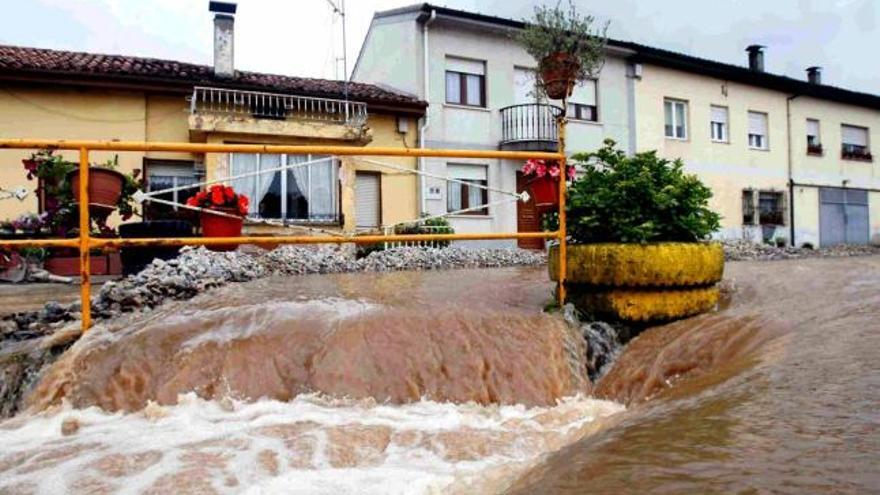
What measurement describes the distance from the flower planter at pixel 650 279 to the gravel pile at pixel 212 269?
3.30 meters

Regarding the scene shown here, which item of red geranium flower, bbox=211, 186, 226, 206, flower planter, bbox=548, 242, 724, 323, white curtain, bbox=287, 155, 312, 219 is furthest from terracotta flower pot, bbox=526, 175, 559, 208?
white curtain, bbox=287, 155, 312, 219

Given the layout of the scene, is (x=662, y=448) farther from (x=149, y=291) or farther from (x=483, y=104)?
(x=483, y=104)

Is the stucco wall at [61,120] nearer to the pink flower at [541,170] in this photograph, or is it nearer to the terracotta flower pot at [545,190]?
the pink flower at [541,170]

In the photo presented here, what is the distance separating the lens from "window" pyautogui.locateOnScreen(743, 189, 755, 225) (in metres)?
23.2

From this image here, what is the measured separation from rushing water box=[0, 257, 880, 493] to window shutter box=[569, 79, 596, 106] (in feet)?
52.6

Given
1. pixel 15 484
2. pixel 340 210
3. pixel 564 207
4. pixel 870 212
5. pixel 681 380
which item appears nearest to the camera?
pixel 15 484

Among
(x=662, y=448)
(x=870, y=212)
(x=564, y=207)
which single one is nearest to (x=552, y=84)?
(x=564, y=207)

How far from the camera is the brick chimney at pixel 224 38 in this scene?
15469 millimetres

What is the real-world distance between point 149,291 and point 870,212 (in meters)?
29.9

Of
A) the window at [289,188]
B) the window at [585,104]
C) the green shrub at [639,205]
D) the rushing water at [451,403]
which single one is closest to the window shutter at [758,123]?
the window at [585,104]

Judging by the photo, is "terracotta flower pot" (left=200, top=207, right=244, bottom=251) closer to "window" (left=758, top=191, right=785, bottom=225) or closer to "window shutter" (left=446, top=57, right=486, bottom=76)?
"window shutter" (left=446, top=57, right=486, bottom=76)

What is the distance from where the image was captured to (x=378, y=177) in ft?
54.9

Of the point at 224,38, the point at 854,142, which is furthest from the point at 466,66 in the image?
the point at 854,142

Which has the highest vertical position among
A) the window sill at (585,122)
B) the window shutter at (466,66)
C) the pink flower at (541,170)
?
the window shutter at (466,66)
